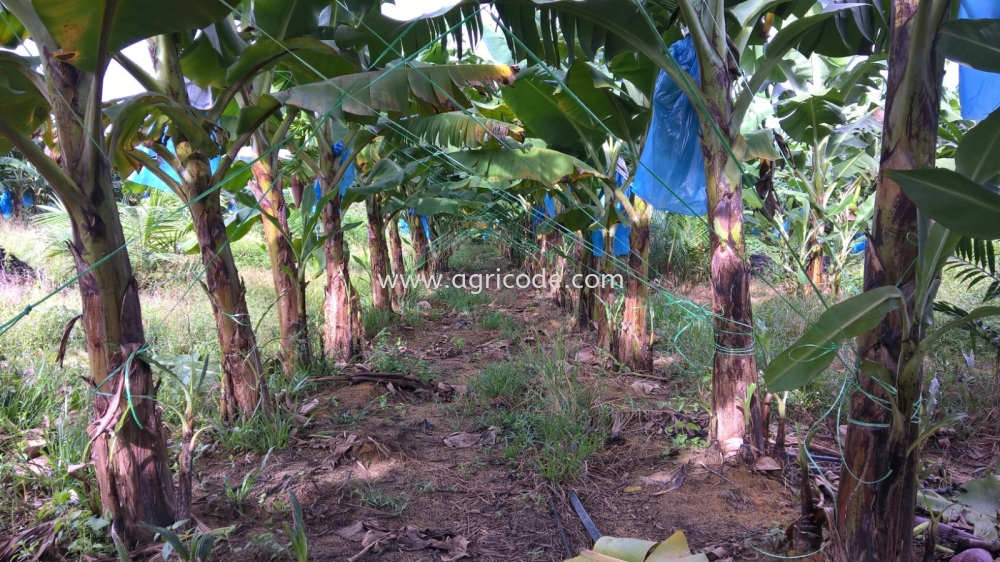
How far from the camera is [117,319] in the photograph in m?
1.80

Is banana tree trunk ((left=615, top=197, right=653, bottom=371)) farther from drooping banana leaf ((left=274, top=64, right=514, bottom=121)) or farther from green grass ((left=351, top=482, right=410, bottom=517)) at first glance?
green grass ((left=351, top=482, right=410, bottom=517))

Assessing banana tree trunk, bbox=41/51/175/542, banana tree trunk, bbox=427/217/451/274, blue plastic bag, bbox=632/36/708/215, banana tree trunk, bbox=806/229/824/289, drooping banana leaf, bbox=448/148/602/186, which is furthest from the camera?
banana tree trunk, bbox=427/217/451/274

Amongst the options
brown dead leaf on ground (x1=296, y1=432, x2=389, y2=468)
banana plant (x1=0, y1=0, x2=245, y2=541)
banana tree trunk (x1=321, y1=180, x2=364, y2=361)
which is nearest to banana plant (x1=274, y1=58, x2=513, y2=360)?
banana tree trunk (x1=321, y1=180, x2=364, y2=361)

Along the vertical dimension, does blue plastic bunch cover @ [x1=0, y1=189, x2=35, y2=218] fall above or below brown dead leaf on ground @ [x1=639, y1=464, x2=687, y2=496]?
above

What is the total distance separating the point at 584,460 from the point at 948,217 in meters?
1.95

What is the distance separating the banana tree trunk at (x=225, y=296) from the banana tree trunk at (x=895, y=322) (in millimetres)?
2365

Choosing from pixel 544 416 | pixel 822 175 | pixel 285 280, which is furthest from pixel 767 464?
pixel 822 175

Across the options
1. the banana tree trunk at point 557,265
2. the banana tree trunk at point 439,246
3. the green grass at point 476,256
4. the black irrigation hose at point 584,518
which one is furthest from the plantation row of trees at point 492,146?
the green grass at point 476,256

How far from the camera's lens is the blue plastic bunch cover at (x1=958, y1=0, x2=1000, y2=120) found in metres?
1.99

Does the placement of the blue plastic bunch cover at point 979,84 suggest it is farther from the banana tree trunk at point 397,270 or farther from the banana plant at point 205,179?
the banana tree trunk at point 397,270

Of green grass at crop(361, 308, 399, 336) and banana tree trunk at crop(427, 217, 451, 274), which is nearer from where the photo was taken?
green grass at crop(361, 308, 399, 336)

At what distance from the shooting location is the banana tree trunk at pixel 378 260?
21.5ft

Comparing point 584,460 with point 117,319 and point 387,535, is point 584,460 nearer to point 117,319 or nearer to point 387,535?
point 387,535

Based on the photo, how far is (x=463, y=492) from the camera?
8.39 feet
